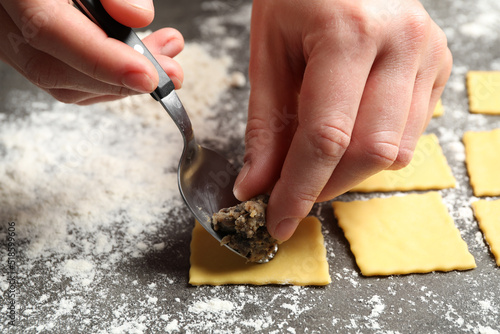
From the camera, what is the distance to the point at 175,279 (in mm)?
1349

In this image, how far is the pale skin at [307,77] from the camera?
3.52 ft

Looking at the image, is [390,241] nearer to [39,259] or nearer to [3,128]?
[39,259]

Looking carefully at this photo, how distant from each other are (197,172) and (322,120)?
19.1 inches

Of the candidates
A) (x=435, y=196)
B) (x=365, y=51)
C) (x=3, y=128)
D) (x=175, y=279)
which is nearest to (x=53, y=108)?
(x=3, y=128)

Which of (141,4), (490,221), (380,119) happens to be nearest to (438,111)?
(490,221)

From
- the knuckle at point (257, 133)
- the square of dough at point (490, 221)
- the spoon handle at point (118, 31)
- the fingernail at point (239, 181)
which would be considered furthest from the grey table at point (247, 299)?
the spoon handle at point (118, 31)

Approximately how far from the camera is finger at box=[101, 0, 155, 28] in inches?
43.4

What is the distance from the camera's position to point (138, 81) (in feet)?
3.47

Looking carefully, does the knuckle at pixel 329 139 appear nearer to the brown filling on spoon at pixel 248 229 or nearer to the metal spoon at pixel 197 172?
the brown filling on spoon at pixel 248 229

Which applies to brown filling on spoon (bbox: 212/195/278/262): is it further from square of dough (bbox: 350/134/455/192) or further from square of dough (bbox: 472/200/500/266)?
square of dough (bbox: 472/200/500/266)

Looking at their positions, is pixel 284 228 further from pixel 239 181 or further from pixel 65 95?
pixel 65 95

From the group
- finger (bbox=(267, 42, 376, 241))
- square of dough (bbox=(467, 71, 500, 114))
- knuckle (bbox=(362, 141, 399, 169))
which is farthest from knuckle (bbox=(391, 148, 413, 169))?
square of dough (bbox=(467, 71, 500, 114))

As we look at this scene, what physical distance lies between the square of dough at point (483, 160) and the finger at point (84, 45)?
113cm

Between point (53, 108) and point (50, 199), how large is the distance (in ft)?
1.58
